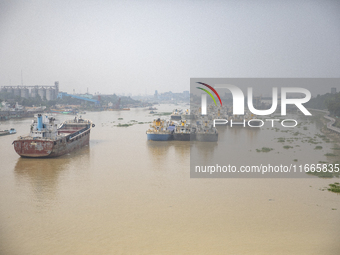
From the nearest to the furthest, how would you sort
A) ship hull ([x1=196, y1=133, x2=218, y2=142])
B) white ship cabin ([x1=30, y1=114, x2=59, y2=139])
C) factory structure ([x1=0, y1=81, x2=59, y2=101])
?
white ship cabin ([x1=30, y1=114, x2=59, y2=139]), ship hull ([x1=196, y1=133, x2=218, y2=142]), factory structure ([x1=0, y1=81, x2=59, y2=101])

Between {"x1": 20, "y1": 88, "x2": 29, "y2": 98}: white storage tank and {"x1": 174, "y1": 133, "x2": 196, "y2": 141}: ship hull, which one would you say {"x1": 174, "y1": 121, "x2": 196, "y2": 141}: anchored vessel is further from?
{"x1": 20, "y1": 88, "x2": 29, "y2": 98}: white storage tank

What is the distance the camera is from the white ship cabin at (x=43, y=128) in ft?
28.2

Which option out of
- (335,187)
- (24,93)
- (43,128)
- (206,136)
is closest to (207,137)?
(206,136)

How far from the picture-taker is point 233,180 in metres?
6.51

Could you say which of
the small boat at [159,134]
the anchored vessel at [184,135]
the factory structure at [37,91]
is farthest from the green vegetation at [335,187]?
the factory structure at [37,91]

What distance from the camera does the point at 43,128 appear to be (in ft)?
28.6

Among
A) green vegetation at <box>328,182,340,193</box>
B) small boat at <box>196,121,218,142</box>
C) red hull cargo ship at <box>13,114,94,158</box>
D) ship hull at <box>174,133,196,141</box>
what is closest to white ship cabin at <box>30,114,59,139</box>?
red hull cargo ship at <box>13,114,94,158</box>

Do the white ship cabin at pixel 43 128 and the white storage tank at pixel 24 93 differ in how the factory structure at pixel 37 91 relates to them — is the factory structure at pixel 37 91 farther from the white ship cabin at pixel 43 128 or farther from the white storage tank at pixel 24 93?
the white ship cabin at pixel 43 128

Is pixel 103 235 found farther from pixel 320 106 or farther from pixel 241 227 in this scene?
pixel 320 106

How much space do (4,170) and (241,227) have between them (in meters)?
6.03

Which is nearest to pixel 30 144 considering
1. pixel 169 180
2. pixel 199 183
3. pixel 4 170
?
pixel 4 170

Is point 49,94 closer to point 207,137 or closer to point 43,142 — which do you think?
point 207,137

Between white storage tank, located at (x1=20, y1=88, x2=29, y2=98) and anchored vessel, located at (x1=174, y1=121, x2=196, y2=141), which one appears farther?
white storage tank, located at (x1=20, y1=88, x2=29, y2=98)

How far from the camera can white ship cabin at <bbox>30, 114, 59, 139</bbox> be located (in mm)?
8602
